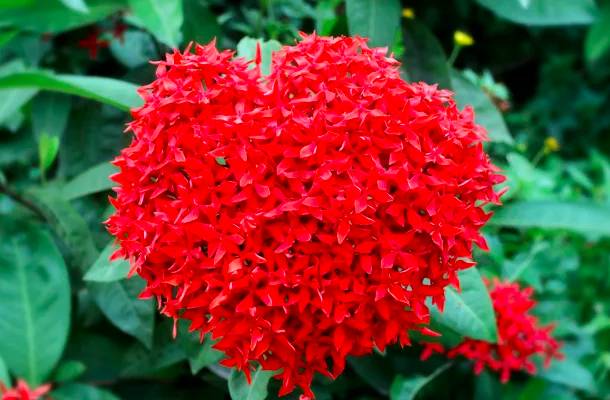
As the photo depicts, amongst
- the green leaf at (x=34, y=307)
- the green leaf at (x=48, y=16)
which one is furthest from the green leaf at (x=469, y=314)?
the green leaf at (x=48, y=16)

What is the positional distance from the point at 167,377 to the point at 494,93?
1176mm

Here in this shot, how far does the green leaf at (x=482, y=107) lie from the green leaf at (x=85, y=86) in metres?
0.66

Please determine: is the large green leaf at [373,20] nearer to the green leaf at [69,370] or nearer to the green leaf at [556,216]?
the green leaf at [556,216]

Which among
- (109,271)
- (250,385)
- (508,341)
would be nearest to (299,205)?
(250,385)

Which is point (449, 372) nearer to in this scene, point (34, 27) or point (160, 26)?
point (160, 26)

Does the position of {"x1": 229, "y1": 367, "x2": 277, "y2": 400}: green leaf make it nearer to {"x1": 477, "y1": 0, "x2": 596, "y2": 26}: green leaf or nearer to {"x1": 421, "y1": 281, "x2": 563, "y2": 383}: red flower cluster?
{"x1": 421, "y1": 281, "x2": 563, "y2": 383}: red flower cluster

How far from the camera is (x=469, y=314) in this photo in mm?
1295

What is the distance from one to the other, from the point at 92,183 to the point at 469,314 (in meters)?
0.70

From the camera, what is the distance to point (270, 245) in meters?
1.06

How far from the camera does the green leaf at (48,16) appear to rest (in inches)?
66.4

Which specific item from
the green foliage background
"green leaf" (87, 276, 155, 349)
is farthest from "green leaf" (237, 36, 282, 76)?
"green leaf" (87, 276, 155, 349)

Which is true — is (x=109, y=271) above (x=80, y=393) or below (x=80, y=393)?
above

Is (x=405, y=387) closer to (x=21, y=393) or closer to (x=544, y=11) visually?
(x=21, y=393)

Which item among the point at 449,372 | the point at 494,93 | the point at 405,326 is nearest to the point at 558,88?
the point at 494,93
